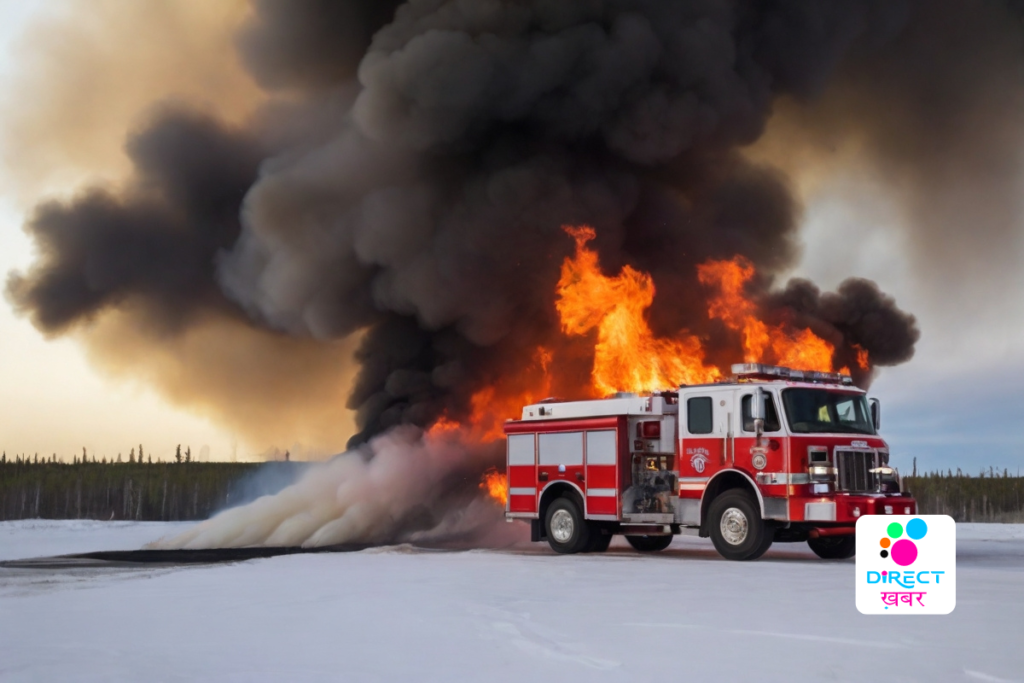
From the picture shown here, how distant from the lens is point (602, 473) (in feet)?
62.3

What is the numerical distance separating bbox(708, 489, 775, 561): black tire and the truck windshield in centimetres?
134

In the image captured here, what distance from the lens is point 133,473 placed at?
198 ft

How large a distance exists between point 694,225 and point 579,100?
425 centimetres

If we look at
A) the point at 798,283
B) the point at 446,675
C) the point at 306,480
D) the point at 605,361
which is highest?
the point at 798,283

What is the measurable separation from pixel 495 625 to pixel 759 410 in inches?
312

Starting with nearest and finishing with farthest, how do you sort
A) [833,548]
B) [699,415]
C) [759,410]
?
[759,410] < [699,415] < [833,548]

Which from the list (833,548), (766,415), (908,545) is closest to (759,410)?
(766,415)

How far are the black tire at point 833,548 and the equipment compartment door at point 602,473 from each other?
321 cm

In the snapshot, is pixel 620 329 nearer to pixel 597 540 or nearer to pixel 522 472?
pixel 522 472

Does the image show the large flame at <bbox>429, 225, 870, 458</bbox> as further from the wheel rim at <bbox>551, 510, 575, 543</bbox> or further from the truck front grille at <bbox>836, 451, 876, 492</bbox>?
the truck front grille at <bbox>836, 451, 876, 492</bbox>

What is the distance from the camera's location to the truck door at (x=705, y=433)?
1752 cm

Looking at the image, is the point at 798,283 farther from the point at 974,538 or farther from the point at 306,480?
the point at 306,480

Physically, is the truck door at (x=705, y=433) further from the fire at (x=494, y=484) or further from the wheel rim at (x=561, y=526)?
the fire at (x=494, y=484)

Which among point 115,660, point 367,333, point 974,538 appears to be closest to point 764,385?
point 974,538
